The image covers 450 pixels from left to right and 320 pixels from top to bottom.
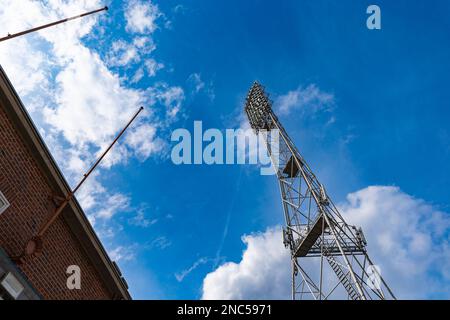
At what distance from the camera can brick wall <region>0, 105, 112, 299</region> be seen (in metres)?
7.81

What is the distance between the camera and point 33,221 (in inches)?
335

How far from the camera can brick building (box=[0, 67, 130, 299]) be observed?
7.54 m

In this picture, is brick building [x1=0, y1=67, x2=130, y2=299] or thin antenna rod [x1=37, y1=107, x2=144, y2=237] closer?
brick building [x1=0, y1=67, x2=130, y2=299]

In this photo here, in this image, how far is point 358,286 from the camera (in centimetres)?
1584

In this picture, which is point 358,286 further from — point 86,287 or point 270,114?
point 270,114

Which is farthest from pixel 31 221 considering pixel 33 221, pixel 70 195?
pixel 70 195

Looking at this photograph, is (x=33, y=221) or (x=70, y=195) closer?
(x=33, y=221)

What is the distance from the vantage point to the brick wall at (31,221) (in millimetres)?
7809

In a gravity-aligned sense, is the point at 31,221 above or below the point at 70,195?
below

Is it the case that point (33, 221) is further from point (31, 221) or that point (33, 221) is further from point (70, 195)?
point (70, 195)

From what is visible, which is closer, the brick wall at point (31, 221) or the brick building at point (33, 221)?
the brick building at point (33, 221)

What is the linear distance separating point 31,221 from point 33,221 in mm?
80
